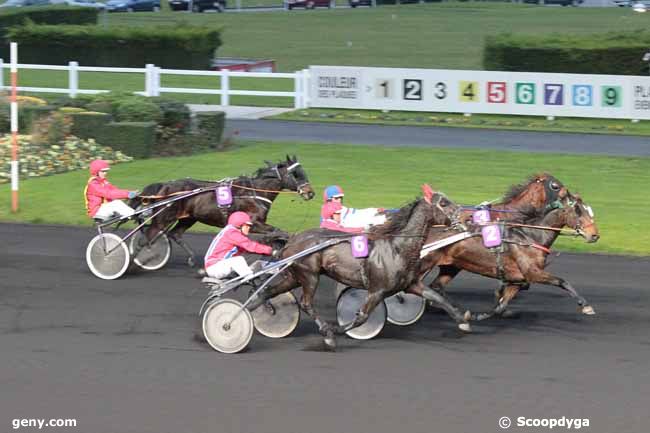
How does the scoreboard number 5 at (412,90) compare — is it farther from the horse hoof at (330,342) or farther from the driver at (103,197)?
the horse hoof at (330,342)

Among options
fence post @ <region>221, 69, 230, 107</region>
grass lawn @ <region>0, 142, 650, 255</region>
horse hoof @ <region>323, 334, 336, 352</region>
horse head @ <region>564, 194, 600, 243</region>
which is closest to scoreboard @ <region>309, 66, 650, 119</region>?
fence post @ <region>221, 69, 230, 107</region>

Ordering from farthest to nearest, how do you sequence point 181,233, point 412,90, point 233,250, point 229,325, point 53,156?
point 412,90, point 53,156, point 181,233, point 233,250, point 229,325

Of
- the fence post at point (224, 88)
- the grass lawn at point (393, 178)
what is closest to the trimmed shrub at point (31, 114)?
the grass lawn at point (393, 178)

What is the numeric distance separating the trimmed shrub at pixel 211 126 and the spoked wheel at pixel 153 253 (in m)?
8.72

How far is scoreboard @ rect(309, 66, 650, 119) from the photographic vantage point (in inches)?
1037

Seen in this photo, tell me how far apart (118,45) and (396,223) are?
25.2 meters

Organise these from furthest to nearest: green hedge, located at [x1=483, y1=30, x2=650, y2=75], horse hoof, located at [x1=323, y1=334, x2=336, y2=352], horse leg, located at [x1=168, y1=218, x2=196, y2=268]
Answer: green hedge, located at [x1=483, y1=30, x2=650, y2=75], horse leg, located at [x1=168, y1=218, x2=196, y2=268], horse hoof, located at [x1=323, y1=334, x2=336, y2=352]

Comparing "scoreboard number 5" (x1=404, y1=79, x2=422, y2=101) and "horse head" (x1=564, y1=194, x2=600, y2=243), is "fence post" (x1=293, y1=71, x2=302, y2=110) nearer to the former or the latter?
"scoreboard number 5" (x1=404, y1=79, x2=422, y2=101)

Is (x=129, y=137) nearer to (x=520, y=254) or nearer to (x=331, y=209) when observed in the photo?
(x=331, y=209)

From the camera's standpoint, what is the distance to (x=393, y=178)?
Answer: 19.0 metres

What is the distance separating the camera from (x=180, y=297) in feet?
39.2

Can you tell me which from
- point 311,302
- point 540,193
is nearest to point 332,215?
point 311,302

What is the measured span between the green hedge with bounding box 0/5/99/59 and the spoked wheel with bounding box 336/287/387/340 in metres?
28.2

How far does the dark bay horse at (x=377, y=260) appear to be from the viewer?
9.81 m
